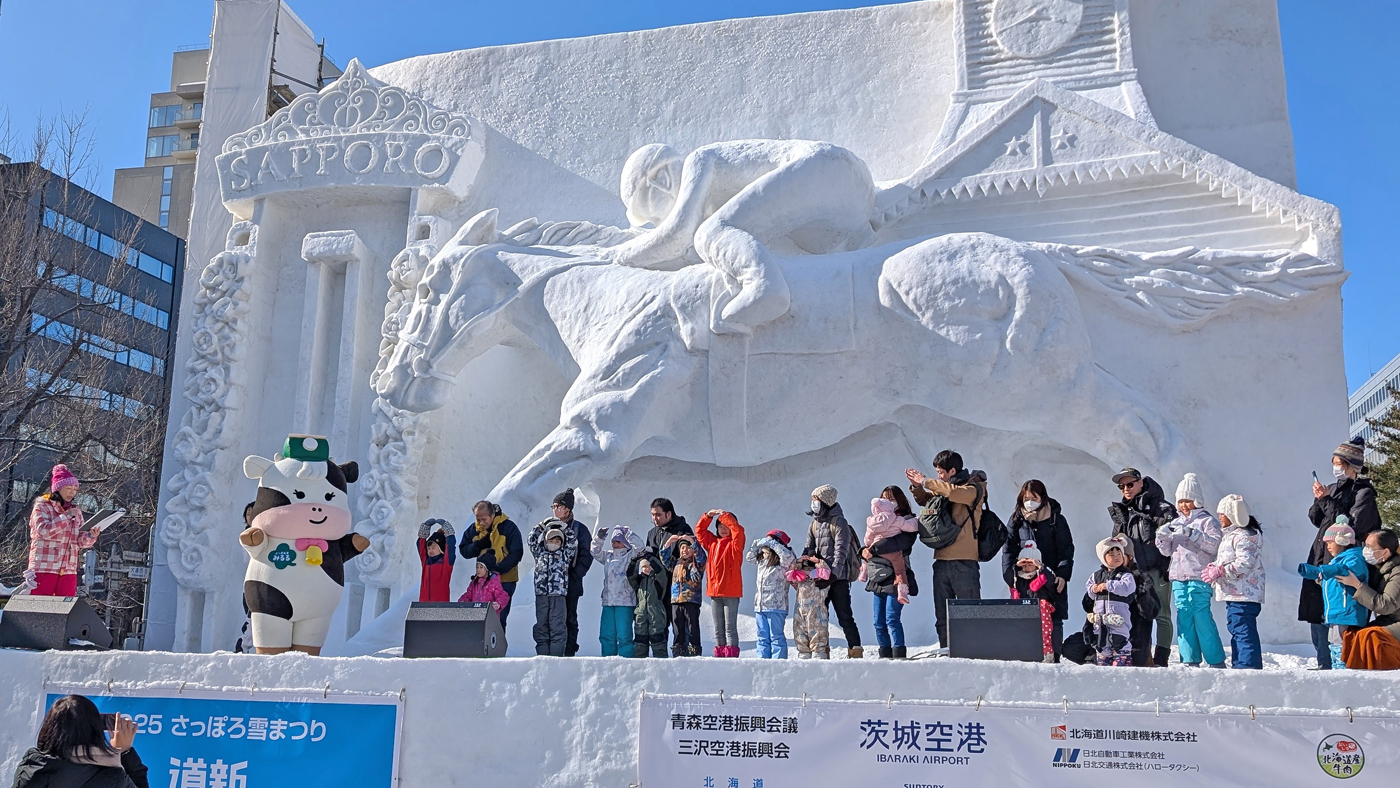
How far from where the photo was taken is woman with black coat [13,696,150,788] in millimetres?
3744

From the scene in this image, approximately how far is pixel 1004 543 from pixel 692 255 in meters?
3.46

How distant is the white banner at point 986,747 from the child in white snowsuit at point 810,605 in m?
0.99

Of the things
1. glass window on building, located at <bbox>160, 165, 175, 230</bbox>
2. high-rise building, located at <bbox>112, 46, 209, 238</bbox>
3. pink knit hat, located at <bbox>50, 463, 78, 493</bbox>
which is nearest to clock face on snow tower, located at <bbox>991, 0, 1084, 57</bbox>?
pink knit hat, located at <bbox>50, 463, 78, 493</bbox>

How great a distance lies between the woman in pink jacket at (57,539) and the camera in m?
7.04

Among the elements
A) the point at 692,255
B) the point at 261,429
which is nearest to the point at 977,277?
the point at 692,255

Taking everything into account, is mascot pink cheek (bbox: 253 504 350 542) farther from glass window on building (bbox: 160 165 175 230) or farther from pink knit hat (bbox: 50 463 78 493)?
glass window on building (bbox: 160 165 175 230)

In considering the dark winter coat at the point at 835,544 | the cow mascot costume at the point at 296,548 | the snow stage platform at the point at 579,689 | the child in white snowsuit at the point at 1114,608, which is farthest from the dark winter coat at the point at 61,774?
the child in white snowsuit at the point at 1114,608

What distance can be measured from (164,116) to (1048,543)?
38.7 m

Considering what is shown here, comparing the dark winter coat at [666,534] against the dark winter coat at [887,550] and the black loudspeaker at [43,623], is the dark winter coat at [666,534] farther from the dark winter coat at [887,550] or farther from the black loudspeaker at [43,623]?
the black loudspeaker at [43,623]

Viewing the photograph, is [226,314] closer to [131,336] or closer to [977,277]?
[977,277]

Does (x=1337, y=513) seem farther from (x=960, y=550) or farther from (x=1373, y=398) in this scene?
(x=1373, y=398)

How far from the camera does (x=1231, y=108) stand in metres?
9.08

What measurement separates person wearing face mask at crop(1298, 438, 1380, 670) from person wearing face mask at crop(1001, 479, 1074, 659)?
1.07 m

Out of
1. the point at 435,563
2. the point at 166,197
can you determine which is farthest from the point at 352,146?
the point at 166,197
